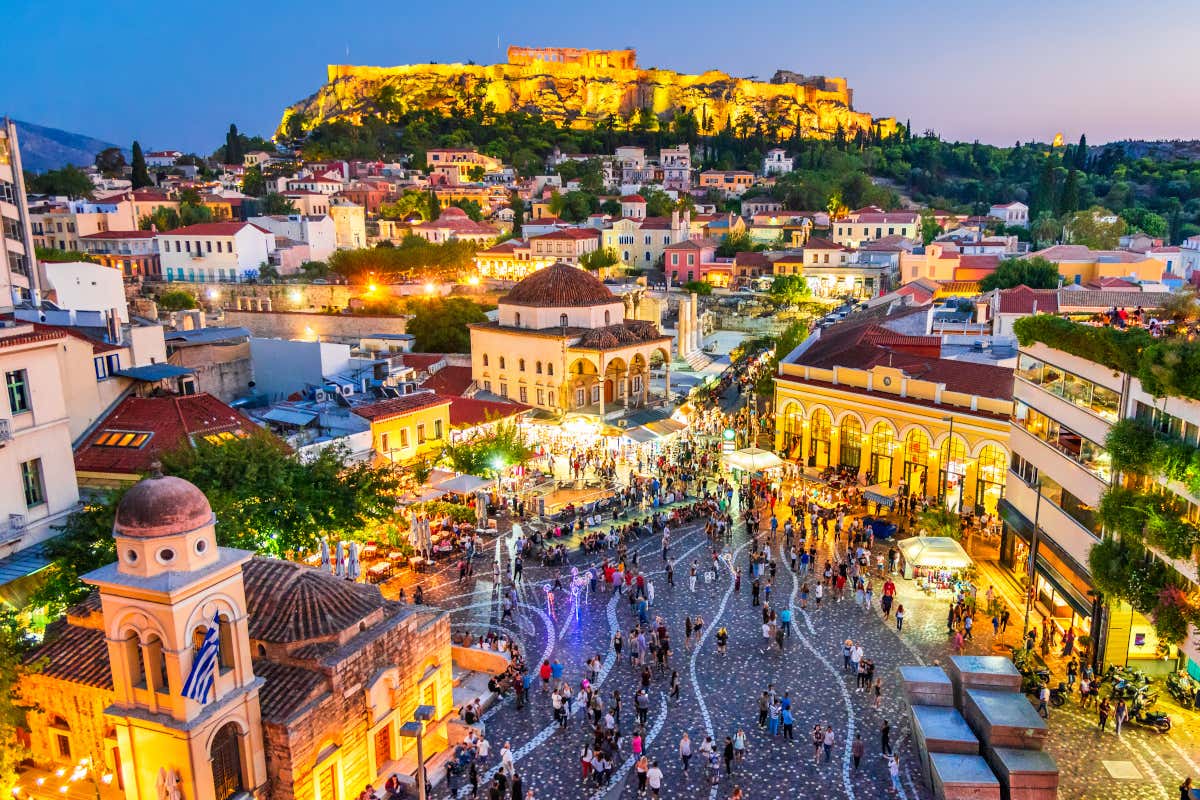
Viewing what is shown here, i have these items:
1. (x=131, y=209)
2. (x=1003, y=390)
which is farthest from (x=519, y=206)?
(x=1003, y=390)

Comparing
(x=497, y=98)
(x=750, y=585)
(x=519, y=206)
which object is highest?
(x=497, y=98)

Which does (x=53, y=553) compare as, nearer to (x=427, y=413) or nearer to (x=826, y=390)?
(x=427, y=413)

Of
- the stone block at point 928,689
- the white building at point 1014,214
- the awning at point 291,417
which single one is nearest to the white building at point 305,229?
the awning at point 291,417

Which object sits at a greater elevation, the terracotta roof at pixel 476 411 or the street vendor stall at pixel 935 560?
the terracotta roof at pixel 476 411

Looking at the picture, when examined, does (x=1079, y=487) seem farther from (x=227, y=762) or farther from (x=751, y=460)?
(x=227, y=762)

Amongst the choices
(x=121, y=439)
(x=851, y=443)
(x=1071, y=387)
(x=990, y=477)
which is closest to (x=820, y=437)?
(x=851, y=443)

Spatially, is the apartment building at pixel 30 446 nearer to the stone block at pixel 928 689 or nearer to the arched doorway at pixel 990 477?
the stone block at pixel 928 689
